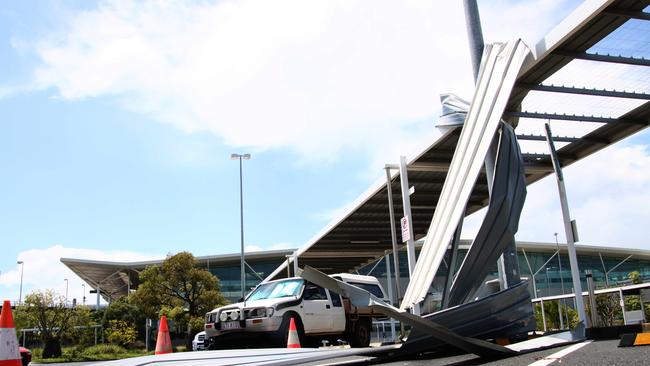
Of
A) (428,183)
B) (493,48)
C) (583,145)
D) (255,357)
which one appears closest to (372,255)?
(428,183)

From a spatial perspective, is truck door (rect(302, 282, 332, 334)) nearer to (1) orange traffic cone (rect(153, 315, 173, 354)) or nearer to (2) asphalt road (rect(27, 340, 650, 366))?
(1) orange traffic cone (rect(153, 315, 173, 354))

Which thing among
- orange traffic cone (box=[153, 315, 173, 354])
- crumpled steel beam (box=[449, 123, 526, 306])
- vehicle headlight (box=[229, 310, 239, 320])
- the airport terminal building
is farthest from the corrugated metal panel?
the airport terminal building

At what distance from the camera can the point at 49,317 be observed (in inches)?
1102

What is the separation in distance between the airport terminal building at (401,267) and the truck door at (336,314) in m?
49.3

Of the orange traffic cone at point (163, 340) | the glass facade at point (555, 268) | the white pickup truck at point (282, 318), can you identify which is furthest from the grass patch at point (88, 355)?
the glass facade at point (555, 268)

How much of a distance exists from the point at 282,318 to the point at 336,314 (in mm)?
1997

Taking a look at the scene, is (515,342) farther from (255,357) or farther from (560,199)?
(560,199)

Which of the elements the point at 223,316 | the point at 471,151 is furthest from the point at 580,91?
the point at 223,316

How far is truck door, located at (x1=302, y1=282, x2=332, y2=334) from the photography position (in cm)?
1079

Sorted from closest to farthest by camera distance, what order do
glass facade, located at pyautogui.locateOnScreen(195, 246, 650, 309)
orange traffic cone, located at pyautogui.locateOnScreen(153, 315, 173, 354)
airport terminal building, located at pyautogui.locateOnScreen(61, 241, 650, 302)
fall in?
orange traffic cone, located at pyautogui.locateOnScreen(153, 315, 173, 354) < airport terminal building, located at pyautogui.locateOnScreen(61, 241, 650, 302) < glass facade, located at pyautogui.locateOnScreen(195, 246, 650, 309)

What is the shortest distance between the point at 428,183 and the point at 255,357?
1435cm

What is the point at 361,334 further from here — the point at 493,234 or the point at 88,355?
the point at 88,355

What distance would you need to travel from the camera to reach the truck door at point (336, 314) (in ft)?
38.1

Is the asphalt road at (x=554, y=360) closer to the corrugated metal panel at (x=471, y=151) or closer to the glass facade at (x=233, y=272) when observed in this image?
the corrugated metal panel at (x=471, y=151)
